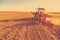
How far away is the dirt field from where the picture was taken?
89 centimetres

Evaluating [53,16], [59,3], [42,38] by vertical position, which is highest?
[59,3]

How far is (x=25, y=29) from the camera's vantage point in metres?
0.95

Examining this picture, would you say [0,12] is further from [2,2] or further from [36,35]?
[36,35]

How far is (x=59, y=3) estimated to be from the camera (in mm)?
1021

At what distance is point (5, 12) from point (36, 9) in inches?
9.9

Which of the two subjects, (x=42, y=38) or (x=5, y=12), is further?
(x=5, y=12)

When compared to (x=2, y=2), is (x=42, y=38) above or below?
below

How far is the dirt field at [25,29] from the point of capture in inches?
35.2

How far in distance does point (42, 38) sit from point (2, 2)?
427 millimetres

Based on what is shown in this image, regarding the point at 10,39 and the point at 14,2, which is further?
the point at 14,2

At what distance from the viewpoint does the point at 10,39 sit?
87 centimetres

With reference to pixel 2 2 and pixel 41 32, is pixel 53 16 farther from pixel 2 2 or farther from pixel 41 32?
pixel 2 2

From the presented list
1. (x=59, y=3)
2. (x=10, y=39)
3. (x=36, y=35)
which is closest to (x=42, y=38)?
(x=36, y=35)

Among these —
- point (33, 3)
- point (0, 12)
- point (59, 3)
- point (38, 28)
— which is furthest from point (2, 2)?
point (59, 3)
